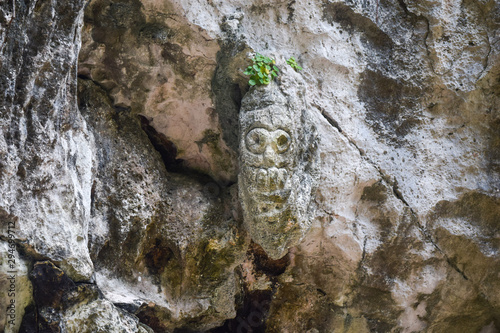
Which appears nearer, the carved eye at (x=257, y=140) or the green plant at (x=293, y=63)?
the carved eye at (x=257, y=140)

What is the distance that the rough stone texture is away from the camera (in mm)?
2486

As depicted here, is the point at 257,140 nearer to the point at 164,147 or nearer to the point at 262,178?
the point at 262,178

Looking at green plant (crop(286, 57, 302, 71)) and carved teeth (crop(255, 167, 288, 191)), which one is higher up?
green plant (crop(286, 57, 302, 71))

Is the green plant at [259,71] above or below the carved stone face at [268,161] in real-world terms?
above

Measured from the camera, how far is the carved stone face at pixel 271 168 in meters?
2.48

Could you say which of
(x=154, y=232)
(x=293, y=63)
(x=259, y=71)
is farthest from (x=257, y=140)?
(x=154, y=232)

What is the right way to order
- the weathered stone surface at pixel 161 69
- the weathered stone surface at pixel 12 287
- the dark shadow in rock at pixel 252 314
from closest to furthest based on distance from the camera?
the weathered stone surface at pixel 12 287 → the weathered stone surface at pixel 161 69 → the dark shadow in rock at pixel 252 314

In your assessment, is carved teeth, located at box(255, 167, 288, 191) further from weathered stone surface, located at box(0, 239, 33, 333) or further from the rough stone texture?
weathered stone surface, located at box(0, 239, 33, 333)

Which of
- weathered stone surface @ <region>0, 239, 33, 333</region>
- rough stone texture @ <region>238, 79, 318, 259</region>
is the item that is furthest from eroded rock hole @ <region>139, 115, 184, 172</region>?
weathered stone surface @ <region>0, 239, 33, 333</region>

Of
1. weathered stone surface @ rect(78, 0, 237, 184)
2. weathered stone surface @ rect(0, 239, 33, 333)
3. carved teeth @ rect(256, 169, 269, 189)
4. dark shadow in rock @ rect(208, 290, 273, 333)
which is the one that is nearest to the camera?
weathered stone surface @ rect(0, 239, 33, 333)

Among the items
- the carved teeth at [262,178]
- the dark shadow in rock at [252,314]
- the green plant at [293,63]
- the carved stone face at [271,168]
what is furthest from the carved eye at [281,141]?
the dark shadow in rock at [252,314]

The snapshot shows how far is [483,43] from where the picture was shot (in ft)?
9.93

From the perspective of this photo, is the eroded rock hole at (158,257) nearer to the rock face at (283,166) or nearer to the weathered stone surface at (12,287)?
A: the rock face at (283,166)

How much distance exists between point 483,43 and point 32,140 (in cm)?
237
